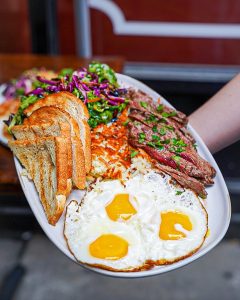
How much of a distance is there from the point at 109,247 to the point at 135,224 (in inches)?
5.3

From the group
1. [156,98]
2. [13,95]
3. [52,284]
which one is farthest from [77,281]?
[156,98]

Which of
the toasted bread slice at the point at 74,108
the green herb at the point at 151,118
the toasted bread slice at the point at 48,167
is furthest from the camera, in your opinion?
the green herb at the point at 151,118

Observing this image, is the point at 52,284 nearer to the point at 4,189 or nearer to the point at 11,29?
the point at 4,189

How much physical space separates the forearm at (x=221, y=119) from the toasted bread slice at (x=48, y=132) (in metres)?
0.72

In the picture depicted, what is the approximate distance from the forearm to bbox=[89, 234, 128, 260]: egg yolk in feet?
2.63

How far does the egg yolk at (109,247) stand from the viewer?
5.59 feet

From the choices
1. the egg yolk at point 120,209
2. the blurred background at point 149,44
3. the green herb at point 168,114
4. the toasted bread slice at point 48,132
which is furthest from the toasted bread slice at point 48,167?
the blurred background at point 149,44

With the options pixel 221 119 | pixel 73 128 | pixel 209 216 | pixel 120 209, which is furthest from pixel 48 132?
pixel 221 119

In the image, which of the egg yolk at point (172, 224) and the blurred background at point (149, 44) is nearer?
the egg yolk at point (172, 224)

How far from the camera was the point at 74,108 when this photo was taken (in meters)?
2.04

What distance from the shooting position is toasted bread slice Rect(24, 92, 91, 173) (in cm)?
194

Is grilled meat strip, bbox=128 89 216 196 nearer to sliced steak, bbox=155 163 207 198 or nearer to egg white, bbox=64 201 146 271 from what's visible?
sliced steak, bbox=155 163 207 198

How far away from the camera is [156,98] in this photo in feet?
7.84

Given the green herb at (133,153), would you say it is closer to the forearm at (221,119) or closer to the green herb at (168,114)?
the green herb at (168,114)
